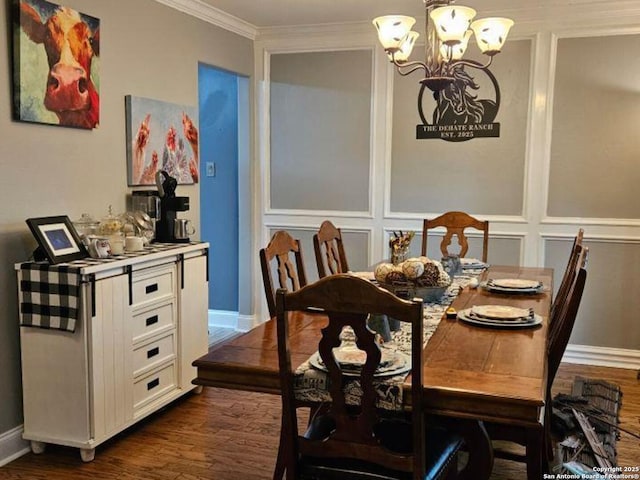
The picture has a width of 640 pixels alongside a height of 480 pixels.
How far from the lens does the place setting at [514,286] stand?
114 inches

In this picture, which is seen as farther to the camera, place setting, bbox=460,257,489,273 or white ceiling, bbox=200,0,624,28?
white ceiling, bbox=200,0,624,28

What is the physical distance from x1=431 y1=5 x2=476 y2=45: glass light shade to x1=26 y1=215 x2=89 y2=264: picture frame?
1.90 m

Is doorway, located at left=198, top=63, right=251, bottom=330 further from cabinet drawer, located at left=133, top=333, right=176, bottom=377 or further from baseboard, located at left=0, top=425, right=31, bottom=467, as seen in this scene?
baseboard, located at left=0, top=425, right=31, bottom=467

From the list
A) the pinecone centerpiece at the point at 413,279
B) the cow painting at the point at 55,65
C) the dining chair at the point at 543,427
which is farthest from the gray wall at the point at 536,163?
the dining chair at the point at 543,427

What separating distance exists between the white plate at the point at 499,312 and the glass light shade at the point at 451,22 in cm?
110

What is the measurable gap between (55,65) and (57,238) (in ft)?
2.74

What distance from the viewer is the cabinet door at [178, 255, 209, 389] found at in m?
3.46

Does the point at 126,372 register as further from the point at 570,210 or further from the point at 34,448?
the point at 570,210

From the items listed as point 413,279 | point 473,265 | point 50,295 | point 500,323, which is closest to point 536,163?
point 473,265

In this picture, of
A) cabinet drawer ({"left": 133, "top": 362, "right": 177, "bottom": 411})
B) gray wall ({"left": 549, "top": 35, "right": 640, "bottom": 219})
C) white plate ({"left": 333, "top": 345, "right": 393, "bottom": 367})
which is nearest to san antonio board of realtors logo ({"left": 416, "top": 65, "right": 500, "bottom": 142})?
gray wall ({"left": 549, "top": 35, "right": 640, "bottom": 219})

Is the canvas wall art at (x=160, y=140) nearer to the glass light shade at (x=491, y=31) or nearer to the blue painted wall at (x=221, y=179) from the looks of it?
the blue painted wall at (x=221, y=179)

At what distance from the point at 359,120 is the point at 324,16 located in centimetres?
79

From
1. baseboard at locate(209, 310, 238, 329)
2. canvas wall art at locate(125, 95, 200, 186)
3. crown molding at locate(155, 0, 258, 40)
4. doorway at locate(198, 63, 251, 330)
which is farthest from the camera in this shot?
baseboard at locate(209, 310, 238, 329)

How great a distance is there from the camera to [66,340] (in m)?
2.78
